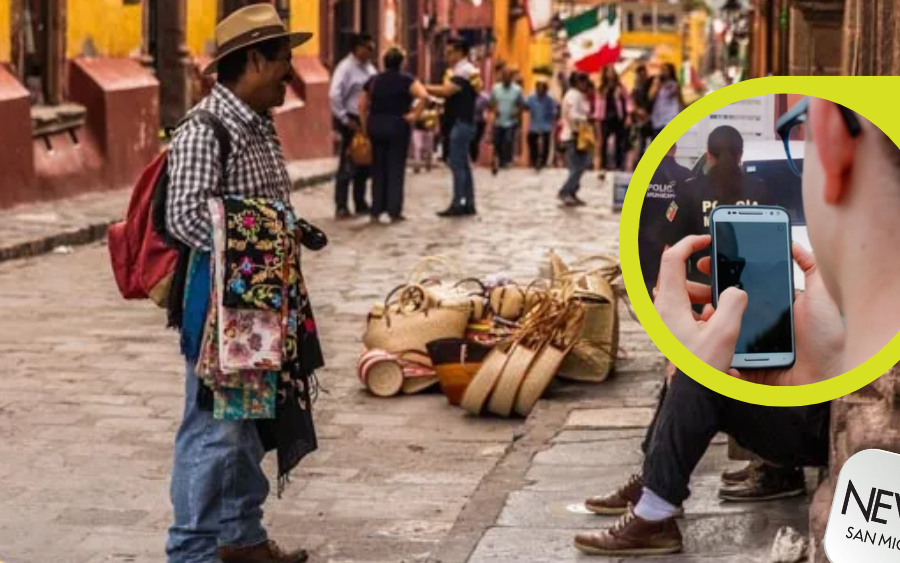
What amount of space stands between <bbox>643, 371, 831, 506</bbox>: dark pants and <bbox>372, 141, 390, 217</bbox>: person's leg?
1263 cm

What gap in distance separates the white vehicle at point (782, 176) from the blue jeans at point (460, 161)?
1742cm

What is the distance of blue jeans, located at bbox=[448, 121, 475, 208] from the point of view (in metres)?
19.8

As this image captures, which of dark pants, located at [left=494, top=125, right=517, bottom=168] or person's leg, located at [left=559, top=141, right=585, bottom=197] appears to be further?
dark pants, located at [left=494, top=125, right=517, bottom=168]

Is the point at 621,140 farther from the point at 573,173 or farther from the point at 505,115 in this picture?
the point at 573,173

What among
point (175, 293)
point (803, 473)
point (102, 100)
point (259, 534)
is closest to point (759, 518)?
point (803, 473)

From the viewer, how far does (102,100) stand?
64.7ft

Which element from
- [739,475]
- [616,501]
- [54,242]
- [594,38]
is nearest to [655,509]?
[616,501]

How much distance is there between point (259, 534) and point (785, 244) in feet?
12.6

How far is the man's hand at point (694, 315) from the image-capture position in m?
2.23

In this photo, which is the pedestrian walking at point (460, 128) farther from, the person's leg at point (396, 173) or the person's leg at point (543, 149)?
the person's leg at point (543, 149)

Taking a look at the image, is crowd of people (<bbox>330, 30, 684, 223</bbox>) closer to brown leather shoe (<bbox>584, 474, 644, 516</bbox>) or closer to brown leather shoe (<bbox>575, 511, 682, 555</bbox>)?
brown leather shoe (<bbox>584, 474, 644, 516</bbox>)

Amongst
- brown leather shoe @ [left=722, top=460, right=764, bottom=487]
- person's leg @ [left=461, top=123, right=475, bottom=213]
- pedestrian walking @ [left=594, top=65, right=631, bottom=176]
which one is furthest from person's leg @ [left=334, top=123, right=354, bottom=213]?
brown leather shoe @ [left=722, top=460, right=764, bottom=487]

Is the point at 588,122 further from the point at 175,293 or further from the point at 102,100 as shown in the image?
the point at 175,293

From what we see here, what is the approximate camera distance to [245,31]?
5.58 m
